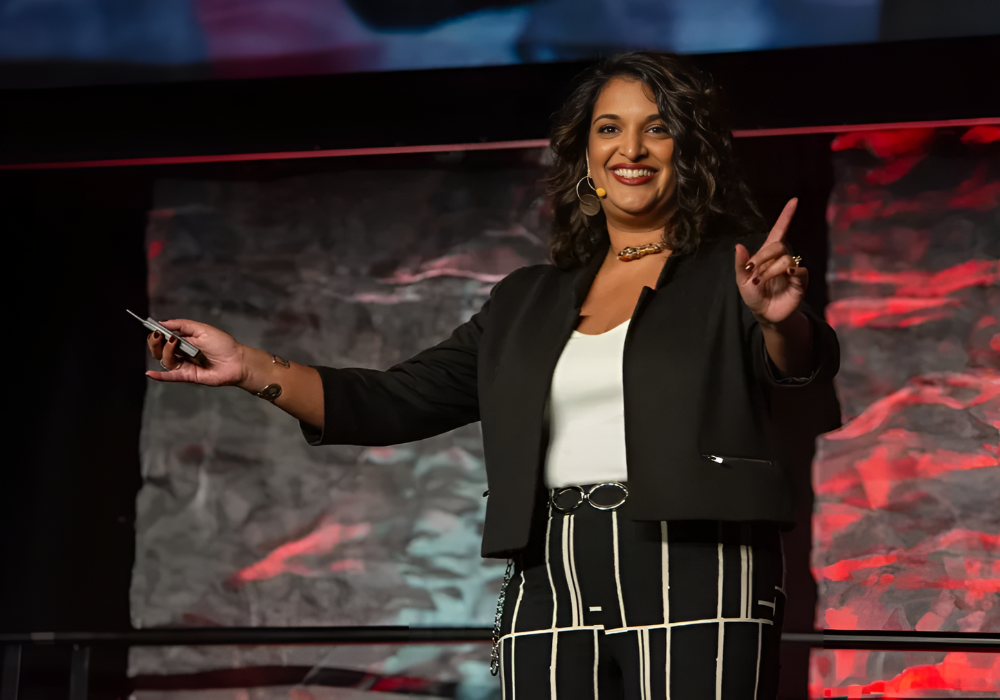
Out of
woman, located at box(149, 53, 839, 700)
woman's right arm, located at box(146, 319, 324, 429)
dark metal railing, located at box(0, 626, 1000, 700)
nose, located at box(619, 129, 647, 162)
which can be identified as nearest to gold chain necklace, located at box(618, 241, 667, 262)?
woman, located at box(149, 53, 839, 700)

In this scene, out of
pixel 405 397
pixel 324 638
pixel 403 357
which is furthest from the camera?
pixel 403 357

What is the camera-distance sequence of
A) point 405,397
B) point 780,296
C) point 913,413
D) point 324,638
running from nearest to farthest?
1. point 780,296
2. point 405,397
3. point 324,638
4. point 913,413

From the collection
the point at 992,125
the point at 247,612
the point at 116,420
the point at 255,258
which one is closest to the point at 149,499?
the point at 116,420

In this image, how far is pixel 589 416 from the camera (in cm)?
127

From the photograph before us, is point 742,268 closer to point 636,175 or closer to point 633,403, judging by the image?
point 633,403

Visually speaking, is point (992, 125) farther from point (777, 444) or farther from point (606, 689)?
point (606, 689)

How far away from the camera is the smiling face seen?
146cm

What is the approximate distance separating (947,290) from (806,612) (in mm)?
862

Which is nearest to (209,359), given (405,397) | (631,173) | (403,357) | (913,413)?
(405,397)

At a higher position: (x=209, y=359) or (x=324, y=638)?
(x=209, y=359)

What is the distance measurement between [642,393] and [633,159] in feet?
1.31

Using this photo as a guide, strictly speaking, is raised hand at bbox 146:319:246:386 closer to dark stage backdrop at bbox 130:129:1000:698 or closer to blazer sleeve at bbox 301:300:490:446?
blazer sleeve at bbox 301:300:490:446

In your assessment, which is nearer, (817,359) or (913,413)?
(817,359)

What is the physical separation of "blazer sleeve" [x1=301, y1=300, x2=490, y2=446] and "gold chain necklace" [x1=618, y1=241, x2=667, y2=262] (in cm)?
22
